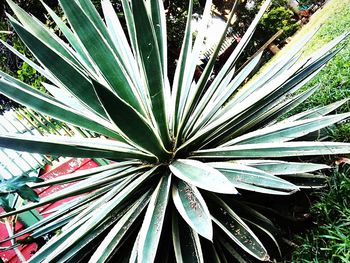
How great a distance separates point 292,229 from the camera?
1.48 metres

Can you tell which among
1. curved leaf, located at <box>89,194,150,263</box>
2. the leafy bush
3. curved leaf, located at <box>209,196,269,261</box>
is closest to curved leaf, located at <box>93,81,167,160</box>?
curved leaf, located at <box>89,194,150,263</box>

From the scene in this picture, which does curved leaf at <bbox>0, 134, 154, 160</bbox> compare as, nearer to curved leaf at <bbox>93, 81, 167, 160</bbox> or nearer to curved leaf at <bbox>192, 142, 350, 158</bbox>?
curved leaf at <bbox>93, 81, 167, 160</bbox>

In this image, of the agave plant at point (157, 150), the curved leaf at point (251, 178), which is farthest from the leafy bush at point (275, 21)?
the curved leaf at point (251, 178)

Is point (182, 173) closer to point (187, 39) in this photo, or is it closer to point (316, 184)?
point (316, 184)

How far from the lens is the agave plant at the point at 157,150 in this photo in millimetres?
1116

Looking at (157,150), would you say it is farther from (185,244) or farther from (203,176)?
(185,244)

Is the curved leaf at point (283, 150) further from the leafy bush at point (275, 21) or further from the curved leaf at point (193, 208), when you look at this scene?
the leafy bush at point (275, 21)

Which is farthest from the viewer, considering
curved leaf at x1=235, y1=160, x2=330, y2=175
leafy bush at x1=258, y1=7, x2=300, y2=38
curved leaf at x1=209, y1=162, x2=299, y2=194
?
leafy bush at x1=258, y1=7, x2=300, y2=38

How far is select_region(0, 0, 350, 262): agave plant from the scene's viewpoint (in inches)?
43.9

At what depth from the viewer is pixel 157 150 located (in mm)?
1336

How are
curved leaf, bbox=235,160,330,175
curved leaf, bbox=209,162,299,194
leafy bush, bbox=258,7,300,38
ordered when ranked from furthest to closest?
leafy bush, bbox=258,7,300,38, curved leaf, bbox=235,160,330,175, curved leaf, bbox=209,162,299,194

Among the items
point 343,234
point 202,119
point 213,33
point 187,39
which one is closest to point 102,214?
point 202,119

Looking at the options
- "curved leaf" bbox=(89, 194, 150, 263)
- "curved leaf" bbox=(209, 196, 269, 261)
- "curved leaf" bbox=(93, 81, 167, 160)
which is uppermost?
"curved leaf" bbox=(93, 81, 167, 160)

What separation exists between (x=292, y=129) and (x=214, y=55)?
1.71 feet
